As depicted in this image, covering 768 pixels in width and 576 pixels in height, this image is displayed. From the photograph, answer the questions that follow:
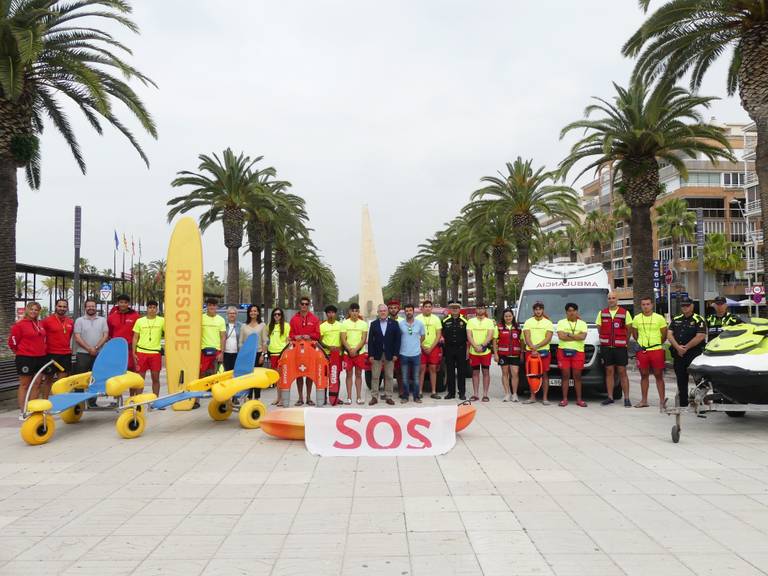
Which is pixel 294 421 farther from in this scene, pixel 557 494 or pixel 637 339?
pixel 637 339

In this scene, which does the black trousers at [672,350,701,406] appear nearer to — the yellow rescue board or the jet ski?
the jet ski

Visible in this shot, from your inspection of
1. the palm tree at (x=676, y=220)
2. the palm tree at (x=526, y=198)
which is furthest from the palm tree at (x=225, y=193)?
the palm tree at (x=676, y=220)

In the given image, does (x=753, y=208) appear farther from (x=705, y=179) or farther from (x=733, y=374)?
(x=733, y=374)

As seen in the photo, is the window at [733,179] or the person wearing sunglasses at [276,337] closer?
the person wearing sunglasses at [276,337]

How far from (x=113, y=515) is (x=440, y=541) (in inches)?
111

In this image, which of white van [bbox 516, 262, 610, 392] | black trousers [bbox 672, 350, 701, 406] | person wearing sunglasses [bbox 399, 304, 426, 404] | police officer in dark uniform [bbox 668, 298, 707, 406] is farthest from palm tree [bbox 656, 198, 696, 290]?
person wearing sunglasses [bbox 399, 304, 426, 404]

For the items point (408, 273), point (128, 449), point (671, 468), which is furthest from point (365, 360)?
point (408, 273)

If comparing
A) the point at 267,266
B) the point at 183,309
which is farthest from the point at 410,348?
the point at 267,266

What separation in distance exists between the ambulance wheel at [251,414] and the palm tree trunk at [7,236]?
8.99 meters

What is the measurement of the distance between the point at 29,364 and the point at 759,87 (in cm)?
1633

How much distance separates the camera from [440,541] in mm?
4578

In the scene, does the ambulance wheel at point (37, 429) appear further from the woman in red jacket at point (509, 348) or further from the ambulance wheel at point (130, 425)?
the woman in red jacket at point (509, 348)

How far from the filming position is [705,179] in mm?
64938

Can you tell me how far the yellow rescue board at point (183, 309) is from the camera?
36.2 feet
